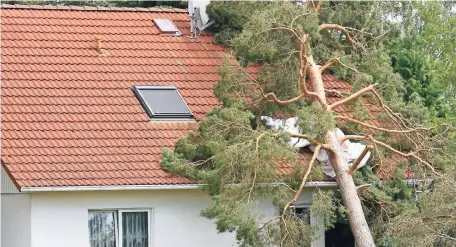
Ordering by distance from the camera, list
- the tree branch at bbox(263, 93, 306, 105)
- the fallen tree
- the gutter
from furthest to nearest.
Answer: the tree branch at bbox(263, 93, 306, 105), the gutter, the fallen tree

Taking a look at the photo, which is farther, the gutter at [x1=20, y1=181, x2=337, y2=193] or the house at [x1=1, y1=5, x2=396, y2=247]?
the house at [x1=1, y1=5, x2=396, y2=247]

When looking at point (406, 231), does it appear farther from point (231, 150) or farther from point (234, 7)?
point (234, 7)

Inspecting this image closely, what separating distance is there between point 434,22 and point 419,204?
37.6ft

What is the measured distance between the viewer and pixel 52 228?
22.2 m

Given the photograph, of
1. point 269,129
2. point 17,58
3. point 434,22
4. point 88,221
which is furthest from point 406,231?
point 434,22

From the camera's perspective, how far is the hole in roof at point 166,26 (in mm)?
26406

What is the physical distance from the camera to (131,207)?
22.9 m

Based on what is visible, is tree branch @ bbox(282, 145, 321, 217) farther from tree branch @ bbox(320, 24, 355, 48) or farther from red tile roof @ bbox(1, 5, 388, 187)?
tree branch @ bbox(320, 24, 355, 48)

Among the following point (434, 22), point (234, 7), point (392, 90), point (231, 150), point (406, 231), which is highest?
point (434, 22)

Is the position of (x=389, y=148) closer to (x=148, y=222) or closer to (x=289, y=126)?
(x=289, y=126)

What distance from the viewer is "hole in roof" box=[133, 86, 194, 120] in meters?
24.1

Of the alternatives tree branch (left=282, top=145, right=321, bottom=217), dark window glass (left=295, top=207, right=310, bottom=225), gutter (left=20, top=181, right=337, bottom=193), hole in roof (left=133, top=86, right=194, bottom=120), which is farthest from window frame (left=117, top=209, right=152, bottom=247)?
tree branch (left=282, top=145, right=321, bottom=217)

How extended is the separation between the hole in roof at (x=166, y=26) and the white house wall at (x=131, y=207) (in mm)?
4207

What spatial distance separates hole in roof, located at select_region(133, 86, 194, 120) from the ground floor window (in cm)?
191
